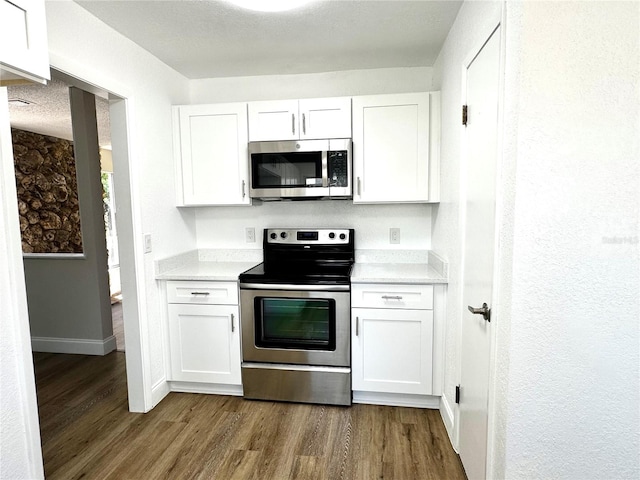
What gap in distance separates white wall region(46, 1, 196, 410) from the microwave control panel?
122cm

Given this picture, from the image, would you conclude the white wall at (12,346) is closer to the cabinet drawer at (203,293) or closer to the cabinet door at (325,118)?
the cabinet drawer at (203,293)

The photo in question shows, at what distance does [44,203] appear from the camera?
13.5 ft

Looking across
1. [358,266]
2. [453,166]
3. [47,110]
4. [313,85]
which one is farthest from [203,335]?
[47,110]

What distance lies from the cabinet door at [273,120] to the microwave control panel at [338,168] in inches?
12.1

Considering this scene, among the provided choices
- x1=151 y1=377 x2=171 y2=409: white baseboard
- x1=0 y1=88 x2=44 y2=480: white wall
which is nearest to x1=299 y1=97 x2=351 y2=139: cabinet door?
x1=0 y1=88 x2=44 y2=480: white wall

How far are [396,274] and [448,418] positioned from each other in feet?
2.93

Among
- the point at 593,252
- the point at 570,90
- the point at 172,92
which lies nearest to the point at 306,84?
the point at 172,92

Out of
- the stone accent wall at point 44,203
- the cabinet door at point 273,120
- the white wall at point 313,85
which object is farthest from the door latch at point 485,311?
the stone accent wall at point 44,203

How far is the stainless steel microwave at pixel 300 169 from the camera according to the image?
7.72ft

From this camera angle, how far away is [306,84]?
8.95ft

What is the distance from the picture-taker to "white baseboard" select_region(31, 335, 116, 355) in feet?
10.4

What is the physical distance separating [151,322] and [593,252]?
95.5 inches

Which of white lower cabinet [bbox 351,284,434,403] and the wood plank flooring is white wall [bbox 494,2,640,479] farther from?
white lower cabinet [bbox 351,284,434,403]

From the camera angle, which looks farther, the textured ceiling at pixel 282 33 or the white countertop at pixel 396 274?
the white countertop at pixel 396 274
